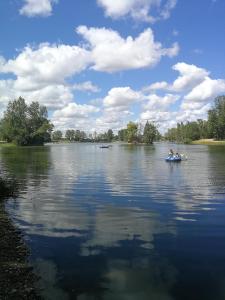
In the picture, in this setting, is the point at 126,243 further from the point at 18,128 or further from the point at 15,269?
the point at 18,128

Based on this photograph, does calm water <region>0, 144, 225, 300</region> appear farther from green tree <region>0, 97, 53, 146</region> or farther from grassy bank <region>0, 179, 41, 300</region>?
green tree <region>0, 97, 53, 146</region>

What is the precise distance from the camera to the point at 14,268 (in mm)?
Result: 11953

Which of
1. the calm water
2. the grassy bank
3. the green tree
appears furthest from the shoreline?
the green tree

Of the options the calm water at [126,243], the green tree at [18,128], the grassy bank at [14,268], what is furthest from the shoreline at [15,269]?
the green tree at [18,128]

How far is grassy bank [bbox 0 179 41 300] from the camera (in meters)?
10.2

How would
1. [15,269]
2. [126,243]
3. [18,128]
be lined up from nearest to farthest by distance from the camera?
[15,269]
[126,243]
[18,128]

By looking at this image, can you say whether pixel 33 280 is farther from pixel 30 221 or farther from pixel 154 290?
Result: pixel 30 221

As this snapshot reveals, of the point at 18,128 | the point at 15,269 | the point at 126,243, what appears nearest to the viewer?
the point at 15,269

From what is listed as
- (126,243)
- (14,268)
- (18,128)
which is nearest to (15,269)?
(14,268)

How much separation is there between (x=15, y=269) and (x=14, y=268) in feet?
0.28

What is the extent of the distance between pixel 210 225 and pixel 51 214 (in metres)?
8.23

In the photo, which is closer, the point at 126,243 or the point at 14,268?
the point at 14,268

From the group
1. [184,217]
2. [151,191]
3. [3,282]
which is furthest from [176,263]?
[151,191]

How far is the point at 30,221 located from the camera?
1981 cm
